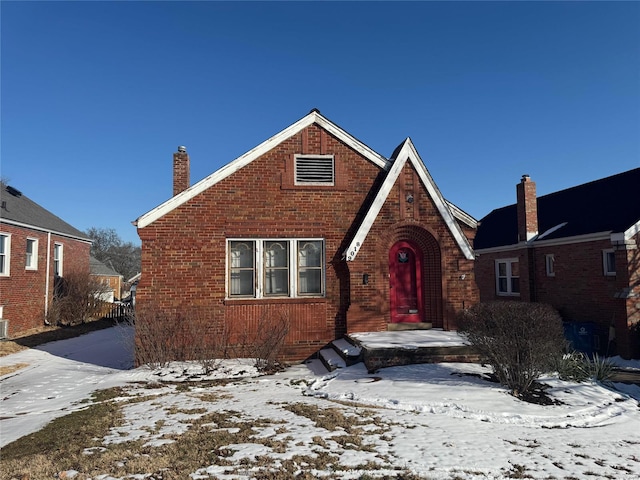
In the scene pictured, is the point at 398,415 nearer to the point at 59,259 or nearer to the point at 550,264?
the point at 550,264

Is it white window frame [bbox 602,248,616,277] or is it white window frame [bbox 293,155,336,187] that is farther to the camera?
white window frame [bbox 602,248,616,277]

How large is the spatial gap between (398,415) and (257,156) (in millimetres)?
7973

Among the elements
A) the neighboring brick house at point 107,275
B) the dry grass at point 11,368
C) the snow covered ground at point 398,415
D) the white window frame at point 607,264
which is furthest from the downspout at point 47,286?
the white window frame at point 607,264

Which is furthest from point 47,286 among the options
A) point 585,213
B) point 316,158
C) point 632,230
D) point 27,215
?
point 585,213

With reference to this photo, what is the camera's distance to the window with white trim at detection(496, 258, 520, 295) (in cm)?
1962

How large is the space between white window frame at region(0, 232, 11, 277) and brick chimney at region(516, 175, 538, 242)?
78.4ft

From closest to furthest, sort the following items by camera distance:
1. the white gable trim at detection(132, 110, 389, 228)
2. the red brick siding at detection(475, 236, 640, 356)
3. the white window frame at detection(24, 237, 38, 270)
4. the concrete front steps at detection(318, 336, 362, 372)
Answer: the concrete front steps at detection(318, 336, 362, 372)
the white gable trim at detection(132, 110, 389, 228)
the red brick siding at detection(475, 236, 640, 356)
the white window frame at detection(24, 237, 38, 270)

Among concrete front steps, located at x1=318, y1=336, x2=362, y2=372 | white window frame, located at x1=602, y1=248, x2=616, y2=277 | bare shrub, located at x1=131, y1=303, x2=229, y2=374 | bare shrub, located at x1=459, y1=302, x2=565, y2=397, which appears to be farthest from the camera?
white window frame, located at x1=602, y1=248, x2=616, y2=277

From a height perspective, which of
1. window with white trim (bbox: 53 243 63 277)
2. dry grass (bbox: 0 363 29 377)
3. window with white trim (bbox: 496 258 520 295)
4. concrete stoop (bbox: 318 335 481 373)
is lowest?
dry grass (bbox: 0 363 29 377)

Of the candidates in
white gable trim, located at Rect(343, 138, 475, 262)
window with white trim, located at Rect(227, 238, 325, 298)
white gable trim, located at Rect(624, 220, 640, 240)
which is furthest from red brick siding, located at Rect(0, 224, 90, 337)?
white gable trim, located at Rect(624, 220, 640, 240)

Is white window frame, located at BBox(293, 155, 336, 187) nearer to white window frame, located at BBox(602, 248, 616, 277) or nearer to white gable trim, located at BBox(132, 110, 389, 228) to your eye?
white gable trim, located at BBox(132, 110, 389, 228)

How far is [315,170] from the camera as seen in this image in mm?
11648

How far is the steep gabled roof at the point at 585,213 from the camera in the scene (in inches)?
561

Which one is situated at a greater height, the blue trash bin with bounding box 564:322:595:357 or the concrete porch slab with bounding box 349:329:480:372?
the concrete porch slab with bounding box 349:329:480:372
